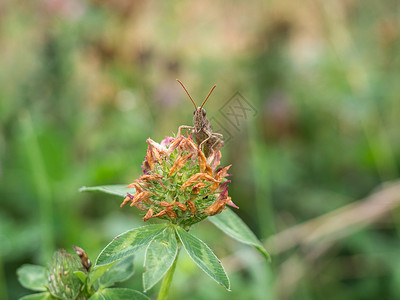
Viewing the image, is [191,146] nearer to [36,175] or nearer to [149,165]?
[149,165]

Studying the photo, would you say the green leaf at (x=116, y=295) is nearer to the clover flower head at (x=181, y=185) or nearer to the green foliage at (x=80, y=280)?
the green foliage at (x=80, y=280)

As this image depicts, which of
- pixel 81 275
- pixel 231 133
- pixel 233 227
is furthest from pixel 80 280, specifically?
pixel 231 133

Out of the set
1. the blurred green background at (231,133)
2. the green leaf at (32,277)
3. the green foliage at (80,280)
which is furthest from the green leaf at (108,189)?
the blurred green background at (231,133)

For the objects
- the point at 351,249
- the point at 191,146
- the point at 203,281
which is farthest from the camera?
the point at 351,249

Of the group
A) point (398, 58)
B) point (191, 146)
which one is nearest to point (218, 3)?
point (398, 58)

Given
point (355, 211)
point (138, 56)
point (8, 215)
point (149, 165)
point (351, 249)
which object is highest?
point (138, 56)

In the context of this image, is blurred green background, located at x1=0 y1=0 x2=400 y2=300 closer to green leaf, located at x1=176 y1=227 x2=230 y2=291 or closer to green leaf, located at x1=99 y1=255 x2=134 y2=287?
green leaf, located at x1=99 y1=255 x2=134 y2=287
